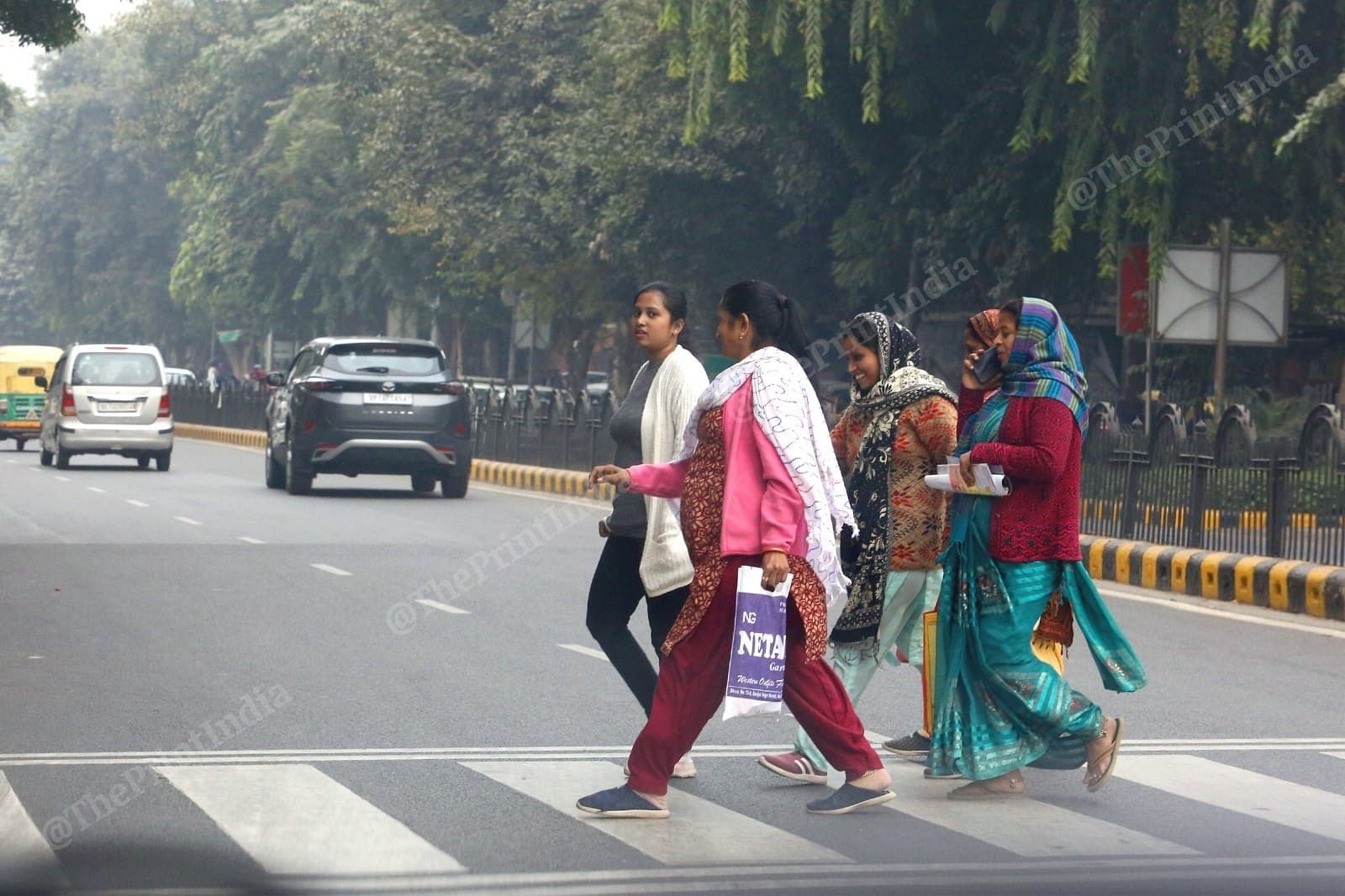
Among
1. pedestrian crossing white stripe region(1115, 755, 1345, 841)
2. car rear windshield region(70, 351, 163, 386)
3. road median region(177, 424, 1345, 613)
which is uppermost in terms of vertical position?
car rear windshield region(70, 351, 163, 386)

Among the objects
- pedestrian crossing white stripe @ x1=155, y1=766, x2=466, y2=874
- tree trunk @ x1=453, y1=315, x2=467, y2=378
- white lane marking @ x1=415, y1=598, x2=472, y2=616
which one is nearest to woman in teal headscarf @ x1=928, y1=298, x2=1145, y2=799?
pedestrian crossing white stripe @ x1=155, y1=766, x2=466, y2=874

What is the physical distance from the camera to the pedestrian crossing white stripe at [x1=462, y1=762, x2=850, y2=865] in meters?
5.88

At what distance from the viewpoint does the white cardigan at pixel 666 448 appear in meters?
6.82

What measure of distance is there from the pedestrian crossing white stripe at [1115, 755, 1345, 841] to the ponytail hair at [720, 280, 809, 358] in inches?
78.7

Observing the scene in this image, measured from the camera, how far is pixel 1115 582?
50.3 ft

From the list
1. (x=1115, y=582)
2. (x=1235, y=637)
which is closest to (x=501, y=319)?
(x=1115, y=582)

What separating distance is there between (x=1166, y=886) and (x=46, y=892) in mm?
3225

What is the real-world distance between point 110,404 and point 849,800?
76.6 feet

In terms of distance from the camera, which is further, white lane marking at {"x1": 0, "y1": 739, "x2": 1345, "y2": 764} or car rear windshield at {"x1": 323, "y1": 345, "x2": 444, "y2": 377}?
car rear windshield at {"x1": 323, "y1": 345, "x2": 444, "y2": 377}

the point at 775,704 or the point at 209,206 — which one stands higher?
the point at 209,206

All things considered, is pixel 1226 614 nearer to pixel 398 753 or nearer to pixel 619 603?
pixel 619 603

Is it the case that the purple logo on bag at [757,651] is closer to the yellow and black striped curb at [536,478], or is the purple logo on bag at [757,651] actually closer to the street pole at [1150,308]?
the street pole at [1150,308]

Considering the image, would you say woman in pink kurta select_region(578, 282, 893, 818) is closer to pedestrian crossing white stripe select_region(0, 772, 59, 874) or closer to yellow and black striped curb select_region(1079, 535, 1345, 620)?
pedestrian crossing white stripe select_region(0, 772, 59, 874)

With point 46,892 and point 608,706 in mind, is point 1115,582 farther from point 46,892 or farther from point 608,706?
point 46,892
